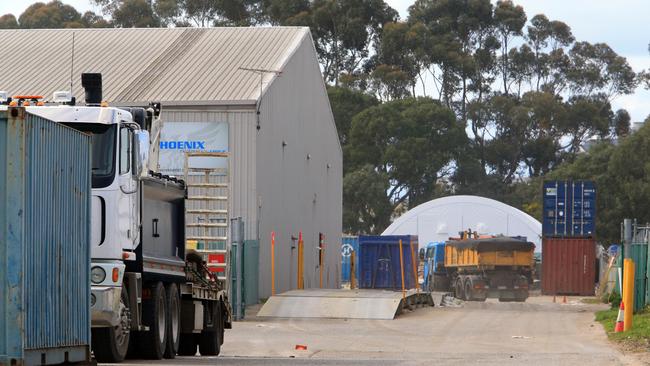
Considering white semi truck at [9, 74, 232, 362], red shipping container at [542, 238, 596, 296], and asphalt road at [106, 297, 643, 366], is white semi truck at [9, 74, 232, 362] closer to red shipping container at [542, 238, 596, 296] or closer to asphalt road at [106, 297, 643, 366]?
asphalt road at [106, 297, 643, 366]

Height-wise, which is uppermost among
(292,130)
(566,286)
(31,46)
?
(31,46)

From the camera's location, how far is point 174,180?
19531 millimetres

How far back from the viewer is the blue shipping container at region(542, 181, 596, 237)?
167ft

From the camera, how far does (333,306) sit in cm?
3266

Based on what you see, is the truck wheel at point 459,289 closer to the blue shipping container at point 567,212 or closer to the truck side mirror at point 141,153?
the blue shipping container at point 567,212

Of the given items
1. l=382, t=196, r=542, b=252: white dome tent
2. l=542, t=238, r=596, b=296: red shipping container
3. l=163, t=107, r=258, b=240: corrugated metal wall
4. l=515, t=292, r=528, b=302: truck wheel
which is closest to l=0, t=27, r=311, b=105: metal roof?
l=163, t=107, r=258, b=240: corrugated metal wall

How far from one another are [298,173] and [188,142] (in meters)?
7.77

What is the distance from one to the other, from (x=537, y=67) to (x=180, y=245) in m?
83.8

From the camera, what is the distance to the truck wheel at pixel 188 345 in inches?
814

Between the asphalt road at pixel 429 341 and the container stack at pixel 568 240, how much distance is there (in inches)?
494

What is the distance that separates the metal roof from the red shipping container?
1250cm

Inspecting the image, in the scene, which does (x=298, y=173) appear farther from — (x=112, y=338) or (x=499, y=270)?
(x=112, y=338)

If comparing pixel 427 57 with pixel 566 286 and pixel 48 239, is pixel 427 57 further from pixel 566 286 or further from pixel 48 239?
pixel 48 239

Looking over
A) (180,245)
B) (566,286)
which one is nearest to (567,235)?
(566,286)
